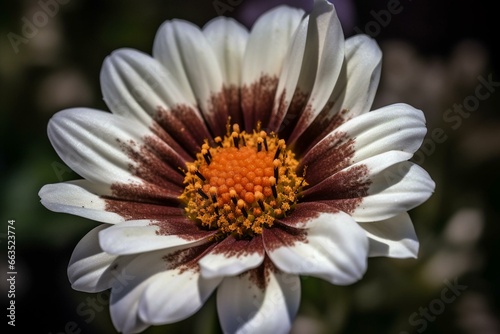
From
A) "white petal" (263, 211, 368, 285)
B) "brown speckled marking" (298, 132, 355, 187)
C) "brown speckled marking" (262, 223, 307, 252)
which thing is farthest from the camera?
Result: "brown speckled marking" (298, 132, 355, 187)

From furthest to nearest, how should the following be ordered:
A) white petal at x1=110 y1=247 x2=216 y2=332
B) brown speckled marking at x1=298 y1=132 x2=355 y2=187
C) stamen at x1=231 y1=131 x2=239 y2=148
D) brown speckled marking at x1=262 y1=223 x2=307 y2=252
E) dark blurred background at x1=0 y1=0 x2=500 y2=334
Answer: dark blurred background at x1=0 y1=0 x2=500 y2=334 < stamen at x1=231 y1=131 x2=239 y2=148 < brown speckled marking at x1=298 y1=132 x2=355 y2=187 < brown speckled marking at x1=262 y1=223 x2=307 y2=252 < white petal at x1=110 y1=247 x2=216 y2=332

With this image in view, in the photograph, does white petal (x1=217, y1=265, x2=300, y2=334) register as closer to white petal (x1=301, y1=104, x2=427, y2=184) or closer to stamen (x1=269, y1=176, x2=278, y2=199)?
stamen (x1=269, y1=176, x2=278, y2=199)

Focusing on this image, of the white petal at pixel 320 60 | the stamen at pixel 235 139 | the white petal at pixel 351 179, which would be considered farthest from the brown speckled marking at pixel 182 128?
the white petal at pixel 351 179

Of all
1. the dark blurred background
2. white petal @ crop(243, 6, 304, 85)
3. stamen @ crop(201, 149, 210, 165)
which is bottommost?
the dark blurred background

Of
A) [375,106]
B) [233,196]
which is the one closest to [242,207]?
[233,196]

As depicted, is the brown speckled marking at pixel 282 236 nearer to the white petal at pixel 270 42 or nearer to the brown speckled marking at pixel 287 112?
the brown speckled marking at pixel 287 112

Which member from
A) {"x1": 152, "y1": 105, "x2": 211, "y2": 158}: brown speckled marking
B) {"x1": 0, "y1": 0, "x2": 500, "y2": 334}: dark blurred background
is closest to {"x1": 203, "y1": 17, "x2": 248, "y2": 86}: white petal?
{"x1": 152, "y1": 105, "x2": 211, "y2": 158}: brown speckled marking

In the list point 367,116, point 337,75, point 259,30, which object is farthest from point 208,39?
point 367,116
